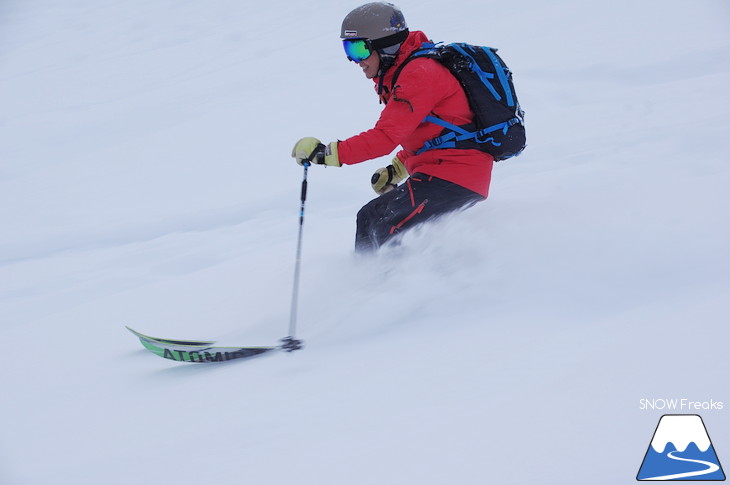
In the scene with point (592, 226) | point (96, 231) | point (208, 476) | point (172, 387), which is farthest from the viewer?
point (96, 231)

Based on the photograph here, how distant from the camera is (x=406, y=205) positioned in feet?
13.9

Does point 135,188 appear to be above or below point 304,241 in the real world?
above

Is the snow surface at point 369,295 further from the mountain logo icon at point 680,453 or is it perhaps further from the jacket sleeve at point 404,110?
the jacket sleeve at point 404,110

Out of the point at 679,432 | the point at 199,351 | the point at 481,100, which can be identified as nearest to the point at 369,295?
the point at 199,351

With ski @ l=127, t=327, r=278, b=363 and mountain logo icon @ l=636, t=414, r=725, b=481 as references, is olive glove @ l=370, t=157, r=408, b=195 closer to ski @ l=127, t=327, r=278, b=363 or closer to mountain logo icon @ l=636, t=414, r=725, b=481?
ski @ l=127, t=327, r=278, b=363

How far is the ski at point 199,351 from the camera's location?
3842 mm

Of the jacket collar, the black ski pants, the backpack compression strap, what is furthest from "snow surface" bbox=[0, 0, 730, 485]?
the jacket collar

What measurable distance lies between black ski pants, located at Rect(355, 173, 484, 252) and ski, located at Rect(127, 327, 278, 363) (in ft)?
3.60

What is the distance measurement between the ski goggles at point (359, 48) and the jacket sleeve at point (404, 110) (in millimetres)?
325

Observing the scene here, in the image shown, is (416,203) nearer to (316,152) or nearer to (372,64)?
(316,152)

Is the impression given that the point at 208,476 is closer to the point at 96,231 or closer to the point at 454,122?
the point at 454,122

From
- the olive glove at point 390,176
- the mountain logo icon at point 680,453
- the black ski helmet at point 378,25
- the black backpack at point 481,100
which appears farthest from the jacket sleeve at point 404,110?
the mountain logo icon at point 680,453

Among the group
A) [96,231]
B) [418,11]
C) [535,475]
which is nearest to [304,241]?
[96,231]

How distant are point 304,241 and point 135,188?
3.89 metres
